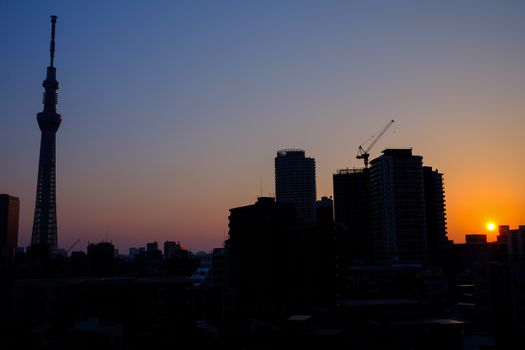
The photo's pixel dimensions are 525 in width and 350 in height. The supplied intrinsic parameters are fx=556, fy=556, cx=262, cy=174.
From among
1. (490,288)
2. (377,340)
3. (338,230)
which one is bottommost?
(377,340)

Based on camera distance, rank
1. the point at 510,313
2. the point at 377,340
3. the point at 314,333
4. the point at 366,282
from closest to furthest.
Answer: the point at 314,333, the point at 377,340, the point at 510,313, the point at 366,282

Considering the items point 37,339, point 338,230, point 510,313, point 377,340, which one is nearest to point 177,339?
point 37,339

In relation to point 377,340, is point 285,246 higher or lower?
higher

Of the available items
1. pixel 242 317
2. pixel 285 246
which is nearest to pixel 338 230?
pixel 285 246

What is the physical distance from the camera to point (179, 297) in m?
123

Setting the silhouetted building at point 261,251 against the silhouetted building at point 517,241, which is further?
the silhouetted building at point 517,241

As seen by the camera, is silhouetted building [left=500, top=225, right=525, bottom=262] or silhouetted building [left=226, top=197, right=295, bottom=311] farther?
silhouetted building [left=500, top=225, right=525, bottom=262]

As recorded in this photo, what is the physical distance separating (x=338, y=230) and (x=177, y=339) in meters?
56.3

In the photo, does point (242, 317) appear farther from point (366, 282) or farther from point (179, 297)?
point (366, 282)

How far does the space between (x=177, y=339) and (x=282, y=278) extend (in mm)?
61073

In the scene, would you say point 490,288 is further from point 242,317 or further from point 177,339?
point 177,339

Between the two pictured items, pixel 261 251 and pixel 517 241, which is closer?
pixel 261 251

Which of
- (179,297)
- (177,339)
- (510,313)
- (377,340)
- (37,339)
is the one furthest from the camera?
(179,297)

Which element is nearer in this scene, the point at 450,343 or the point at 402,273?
the point at 450,343
